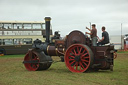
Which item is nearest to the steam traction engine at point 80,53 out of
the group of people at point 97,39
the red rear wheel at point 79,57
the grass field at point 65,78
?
the red rear wheel at point 79,57

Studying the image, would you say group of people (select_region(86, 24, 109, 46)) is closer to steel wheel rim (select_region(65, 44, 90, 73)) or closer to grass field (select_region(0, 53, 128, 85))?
steel wheel rim (select_region(65, 44, 90, 73))

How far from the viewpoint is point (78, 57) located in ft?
30.3


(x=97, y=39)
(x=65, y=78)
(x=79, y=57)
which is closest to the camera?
(x=65, y=78)

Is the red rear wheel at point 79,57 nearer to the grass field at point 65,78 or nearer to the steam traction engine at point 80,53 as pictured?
the steam traction engine at point 80,53

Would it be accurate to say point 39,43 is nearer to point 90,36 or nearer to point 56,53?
point 56,53

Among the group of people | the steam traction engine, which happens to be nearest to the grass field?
the steam traction engine

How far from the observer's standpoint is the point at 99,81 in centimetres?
697

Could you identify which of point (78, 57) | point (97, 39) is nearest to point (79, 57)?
point (78, 57)

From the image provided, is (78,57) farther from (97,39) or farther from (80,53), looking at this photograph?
(97,39)

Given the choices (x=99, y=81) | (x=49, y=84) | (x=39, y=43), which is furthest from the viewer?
(x=39, y=43)

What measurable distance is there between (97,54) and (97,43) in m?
0.59

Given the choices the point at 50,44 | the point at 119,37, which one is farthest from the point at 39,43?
the point at 119,37

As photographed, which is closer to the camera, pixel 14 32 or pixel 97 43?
pixel 97 43

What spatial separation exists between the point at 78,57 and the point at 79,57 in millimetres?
39
